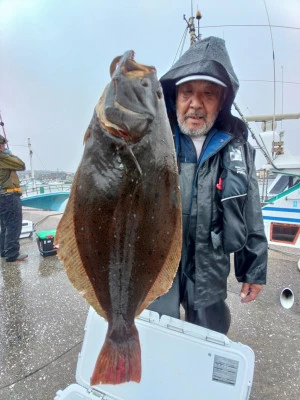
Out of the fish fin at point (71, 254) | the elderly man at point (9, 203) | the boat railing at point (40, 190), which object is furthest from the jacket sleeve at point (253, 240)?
the boat railing at point (40, 190)

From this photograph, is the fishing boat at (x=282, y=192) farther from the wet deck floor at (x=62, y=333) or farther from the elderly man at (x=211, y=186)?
the elderly man at (x=211, y=186)

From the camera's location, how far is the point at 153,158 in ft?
3.80

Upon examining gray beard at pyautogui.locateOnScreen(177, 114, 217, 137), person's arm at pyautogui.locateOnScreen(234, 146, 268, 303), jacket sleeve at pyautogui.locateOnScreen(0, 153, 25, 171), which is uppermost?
gray beard at pyautogui.locateOnScreen(177, 114, 217, 137)

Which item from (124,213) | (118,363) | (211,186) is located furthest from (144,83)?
(118,363)

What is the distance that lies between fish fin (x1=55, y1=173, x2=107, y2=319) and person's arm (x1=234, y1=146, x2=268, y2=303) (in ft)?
3.57

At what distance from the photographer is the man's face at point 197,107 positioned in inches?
71.5

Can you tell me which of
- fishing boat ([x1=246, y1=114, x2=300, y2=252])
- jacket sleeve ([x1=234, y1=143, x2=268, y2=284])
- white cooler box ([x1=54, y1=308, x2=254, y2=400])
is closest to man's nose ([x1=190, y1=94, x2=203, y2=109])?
jacket sleeve ([x1=234, y1=143, x2=268, y2=284])

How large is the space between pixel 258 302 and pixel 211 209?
240 centimetres

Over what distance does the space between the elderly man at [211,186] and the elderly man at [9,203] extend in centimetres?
398

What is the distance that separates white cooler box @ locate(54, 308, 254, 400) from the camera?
1.63 m

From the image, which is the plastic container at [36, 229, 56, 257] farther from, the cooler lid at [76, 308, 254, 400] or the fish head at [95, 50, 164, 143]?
the fish head at [95, 50, 164, 143]

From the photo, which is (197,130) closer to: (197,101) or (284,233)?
(197,101)


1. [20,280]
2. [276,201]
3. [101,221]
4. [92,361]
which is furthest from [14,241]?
[276,201]

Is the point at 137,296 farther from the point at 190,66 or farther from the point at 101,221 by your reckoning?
the point at 190,66
